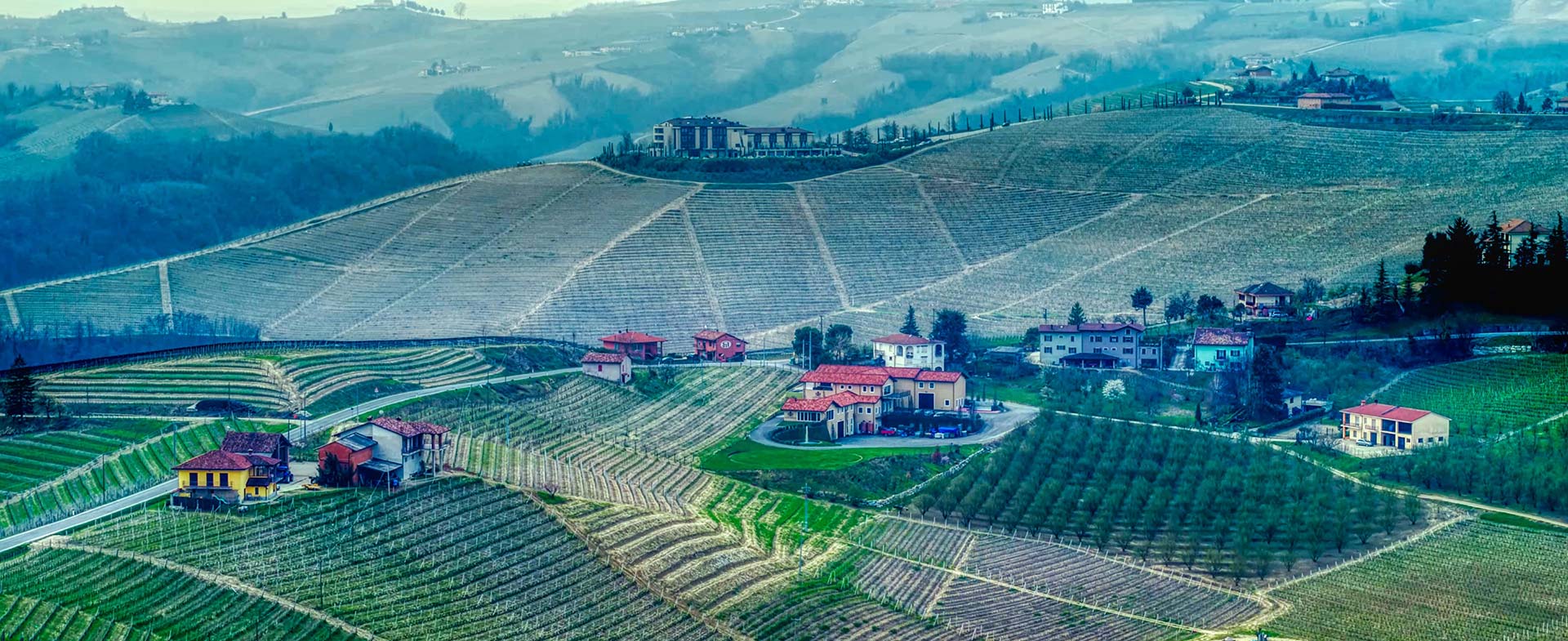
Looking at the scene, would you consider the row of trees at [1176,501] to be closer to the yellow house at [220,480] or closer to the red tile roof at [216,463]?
the yellow house at [220,480]

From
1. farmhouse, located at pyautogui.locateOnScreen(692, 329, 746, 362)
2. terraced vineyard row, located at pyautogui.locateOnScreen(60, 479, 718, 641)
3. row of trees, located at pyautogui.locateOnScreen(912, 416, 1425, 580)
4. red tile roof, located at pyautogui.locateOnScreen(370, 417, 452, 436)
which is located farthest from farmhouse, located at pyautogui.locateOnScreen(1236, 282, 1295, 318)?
terraced vineyard row, located at pyautogui.locateOnScreen(60, 479, 718, 641)

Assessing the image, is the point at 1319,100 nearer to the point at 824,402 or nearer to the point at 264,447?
the point at 824,402

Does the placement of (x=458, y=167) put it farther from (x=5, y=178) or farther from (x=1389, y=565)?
(x=1389, y=565)

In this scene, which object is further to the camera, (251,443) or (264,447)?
(251,443)

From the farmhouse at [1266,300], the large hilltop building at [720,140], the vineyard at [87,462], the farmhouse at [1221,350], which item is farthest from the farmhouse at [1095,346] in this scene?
the large hilltop building at [720,140]

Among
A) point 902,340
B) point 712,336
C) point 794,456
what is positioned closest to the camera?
point 794,456

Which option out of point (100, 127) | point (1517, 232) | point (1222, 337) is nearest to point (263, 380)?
point (1222, 337)
